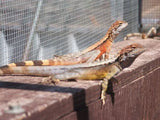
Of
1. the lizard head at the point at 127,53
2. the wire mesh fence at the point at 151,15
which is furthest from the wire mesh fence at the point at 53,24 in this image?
the lizard head at the point at 127,53

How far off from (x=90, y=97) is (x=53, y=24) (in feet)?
8.92

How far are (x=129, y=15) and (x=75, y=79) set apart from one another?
4.17 metres

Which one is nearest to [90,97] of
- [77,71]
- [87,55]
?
[77,71]

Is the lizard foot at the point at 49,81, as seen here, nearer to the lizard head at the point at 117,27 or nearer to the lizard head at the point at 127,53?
the lizard head at the point at 127,53

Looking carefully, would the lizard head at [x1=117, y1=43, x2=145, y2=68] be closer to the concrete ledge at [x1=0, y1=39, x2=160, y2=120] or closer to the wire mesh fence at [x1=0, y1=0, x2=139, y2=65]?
the concrete ledge at [x1=0, y1=39, x2=160, y2=120]

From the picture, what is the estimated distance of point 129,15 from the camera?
675cm

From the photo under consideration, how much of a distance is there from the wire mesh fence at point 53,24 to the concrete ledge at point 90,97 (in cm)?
152

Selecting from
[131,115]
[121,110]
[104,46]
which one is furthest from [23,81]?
[104,46]

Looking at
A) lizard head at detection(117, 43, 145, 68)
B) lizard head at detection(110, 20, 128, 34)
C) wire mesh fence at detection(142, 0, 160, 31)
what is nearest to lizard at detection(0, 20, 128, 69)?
lizard head at detection(110, 20, 128, 34)

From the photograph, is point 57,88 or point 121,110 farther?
point 121,110

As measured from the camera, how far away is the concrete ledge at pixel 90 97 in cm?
218

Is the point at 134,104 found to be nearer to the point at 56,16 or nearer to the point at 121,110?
the point at 121,110

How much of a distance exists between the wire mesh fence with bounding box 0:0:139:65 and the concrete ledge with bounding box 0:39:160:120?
4.98 ft

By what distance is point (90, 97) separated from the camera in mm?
2592
